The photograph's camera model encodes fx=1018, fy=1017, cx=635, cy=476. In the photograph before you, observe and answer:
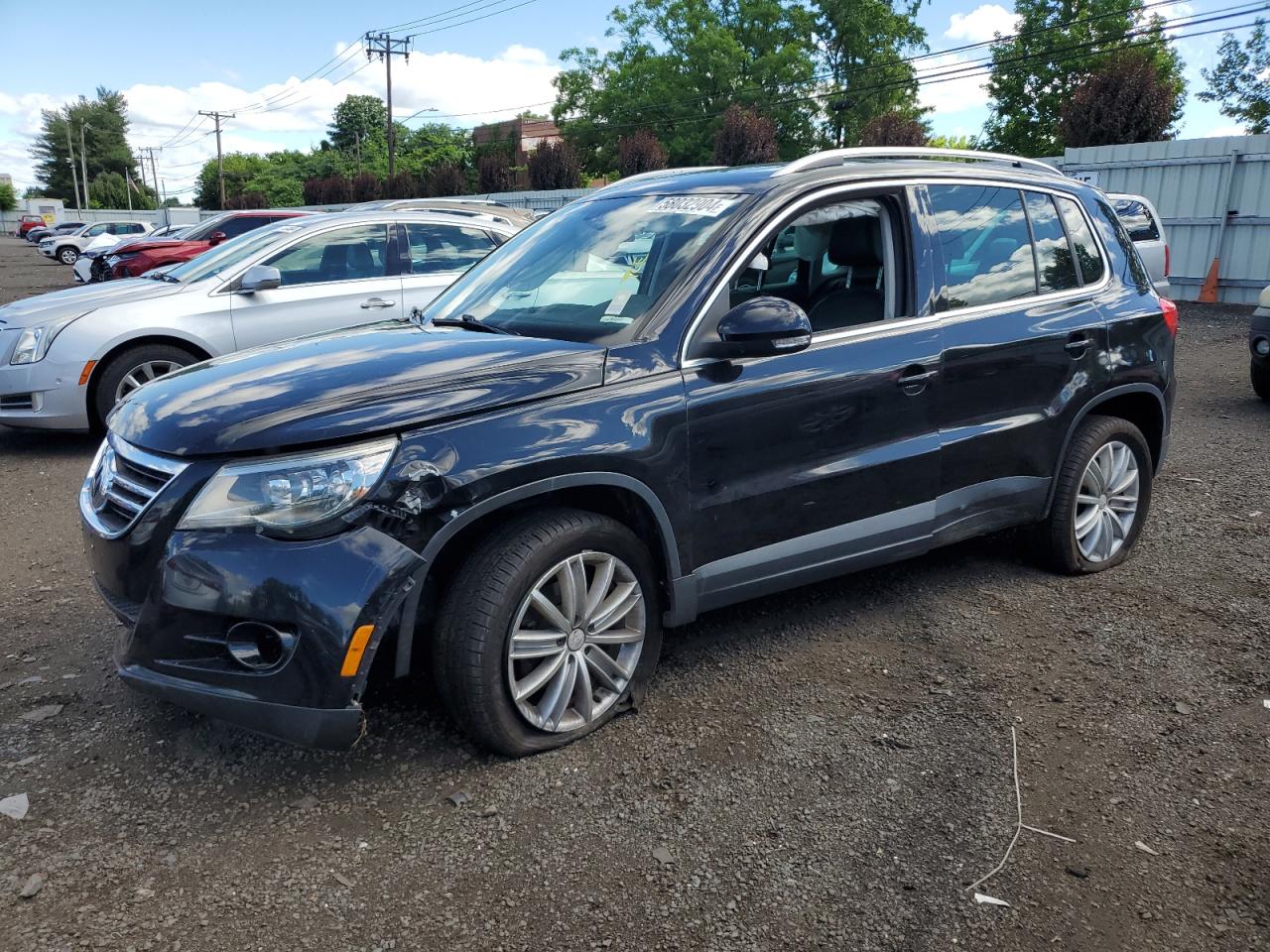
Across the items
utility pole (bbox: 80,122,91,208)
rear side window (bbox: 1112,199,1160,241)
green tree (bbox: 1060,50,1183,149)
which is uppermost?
utility pole (bbox: 80,122,91,208)

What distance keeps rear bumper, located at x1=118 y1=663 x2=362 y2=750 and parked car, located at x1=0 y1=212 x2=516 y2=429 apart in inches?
169

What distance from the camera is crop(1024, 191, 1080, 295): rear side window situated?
455 cm

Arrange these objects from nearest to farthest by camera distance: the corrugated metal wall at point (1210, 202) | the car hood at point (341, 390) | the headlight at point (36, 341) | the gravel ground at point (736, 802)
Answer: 1. the gravel ground at point (736, 802)
2. the car hood at point (341, 390)
3. the headlight at point (36, 341)
4. the corrugated metal wall at point (1210, 202)

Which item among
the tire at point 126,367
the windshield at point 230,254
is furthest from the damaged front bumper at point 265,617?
the windshield at point 230,254

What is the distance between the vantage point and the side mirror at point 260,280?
758cm

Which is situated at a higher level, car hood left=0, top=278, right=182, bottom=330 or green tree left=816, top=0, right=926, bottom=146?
green tree left=816, top=0, right=926, bottom=146

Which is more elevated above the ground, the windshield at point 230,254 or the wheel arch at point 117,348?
the windshield at point 230,254

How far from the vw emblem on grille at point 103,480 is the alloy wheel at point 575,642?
138 cm

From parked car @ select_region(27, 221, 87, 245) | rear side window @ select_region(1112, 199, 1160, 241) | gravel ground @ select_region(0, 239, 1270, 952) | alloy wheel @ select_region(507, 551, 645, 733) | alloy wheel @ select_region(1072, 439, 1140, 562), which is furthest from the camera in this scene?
parked car @ select_region(27, 221, 87, 245)

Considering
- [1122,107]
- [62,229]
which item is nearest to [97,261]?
[1122,107]

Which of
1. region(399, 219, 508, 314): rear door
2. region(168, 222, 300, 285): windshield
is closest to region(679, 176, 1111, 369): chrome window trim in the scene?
region(399, 219, 508, 314): rear door

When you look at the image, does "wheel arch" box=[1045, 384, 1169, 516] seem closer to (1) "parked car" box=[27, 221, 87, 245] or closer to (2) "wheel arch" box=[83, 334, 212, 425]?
(2) "wheel arch" box=[83, 334, 212, 425]

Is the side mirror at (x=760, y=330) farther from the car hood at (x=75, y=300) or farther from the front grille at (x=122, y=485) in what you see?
the car hood at (x=75, y=300)

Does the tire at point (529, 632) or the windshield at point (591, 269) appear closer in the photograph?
the tire at point (529, 632)
